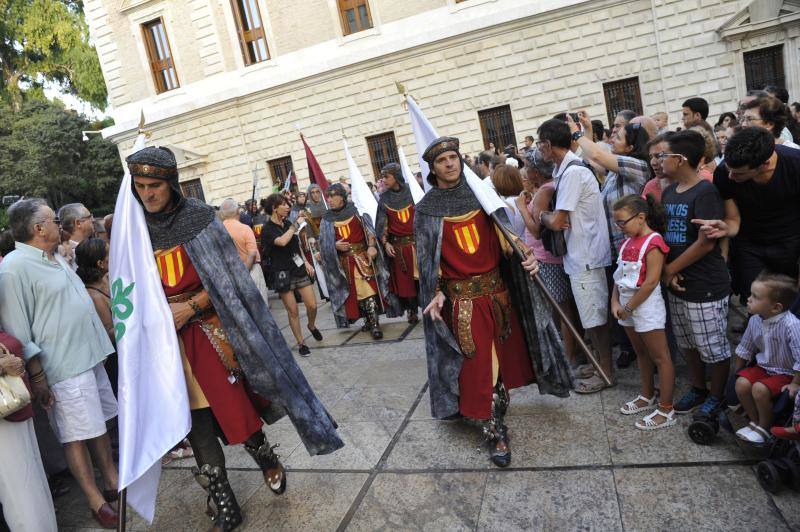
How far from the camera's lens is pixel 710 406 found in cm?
307

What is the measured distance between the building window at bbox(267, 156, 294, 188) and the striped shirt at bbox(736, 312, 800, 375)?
17382 millimetres

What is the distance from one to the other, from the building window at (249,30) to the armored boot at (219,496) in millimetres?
18152

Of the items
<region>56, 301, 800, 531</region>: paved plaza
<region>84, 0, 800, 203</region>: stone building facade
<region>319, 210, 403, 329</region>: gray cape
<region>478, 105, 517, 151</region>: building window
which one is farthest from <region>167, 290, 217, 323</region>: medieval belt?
<region>478, 105, 517, 151</region>: building window

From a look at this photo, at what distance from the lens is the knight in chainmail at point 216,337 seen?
2854 millimetres

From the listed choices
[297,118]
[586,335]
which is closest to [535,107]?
[297,118]

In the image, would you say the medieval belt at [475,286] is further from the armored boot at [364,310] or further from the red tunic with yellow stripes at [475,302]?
the armored boot at [364,310]

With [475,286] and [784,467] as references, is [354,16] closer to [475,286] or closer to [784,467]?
[475,286]

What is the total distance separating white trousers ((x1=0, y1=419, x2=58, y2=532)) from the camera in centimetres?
275

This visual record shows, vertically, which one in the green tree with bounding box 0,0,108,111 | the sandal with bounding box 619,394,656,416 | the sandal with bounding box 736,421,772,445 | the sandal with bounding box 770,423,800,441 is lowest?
the sandal with bounding box 619,394,656,416

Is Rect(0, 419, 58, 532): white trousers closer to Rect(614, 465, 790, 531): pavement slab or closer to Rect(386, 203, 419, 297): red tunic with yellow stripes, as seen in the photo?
Rect(614, 465, 790, 531): pavement slab

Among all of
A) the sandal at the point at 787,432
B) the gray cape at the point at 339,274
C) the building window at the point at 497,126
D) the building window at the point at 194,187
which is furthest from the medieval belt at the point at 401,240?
the building window at the point at 194,187

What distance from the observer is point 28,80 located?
96.7 ft

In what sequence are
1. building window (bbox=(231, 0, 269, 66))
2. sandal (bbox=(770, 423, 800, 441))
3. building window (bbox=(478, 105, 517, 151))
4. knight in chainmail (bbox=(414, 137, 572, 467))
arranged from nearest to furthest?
sandal (bbox=(770, 423, 800, 441)), knight in chainmail (bbox=(414, 137, 572, 467)), building window (bbox=(478, 105, 517, 151)), building window (bbox=(231, 0, 269, 66))

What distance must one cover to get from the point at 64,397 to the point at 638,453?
3416 mm
